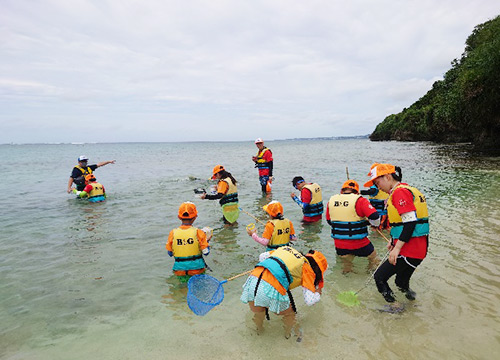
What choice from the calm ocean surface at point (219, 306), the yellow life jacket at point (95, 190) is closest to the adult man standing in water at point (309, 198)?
the calm ocean surface at point (219, 306)

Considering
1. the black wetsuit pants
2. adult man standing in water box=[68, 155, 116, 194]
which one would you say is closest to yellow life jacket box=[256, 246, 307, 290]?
the black wetsuit pants

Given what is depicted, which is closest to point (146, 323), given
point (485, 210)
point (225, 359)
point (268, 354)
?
point (225, 359)

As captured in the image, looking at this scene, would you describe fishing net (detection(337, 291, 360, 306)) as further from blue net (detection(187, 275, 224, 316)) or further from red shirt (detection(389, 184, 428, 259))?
blue net (detection(187, 275, 224, 316))

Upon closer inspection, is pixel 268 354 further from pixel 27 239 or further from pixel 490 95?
pixel 490 95

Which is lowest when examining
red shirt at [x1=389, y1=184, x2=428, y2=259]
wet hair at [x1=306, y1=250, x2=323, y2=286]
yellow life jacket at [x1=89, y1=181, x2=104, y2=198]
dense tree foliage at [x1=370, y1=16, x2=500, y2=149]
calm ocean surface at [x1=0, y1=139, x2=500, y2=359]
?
calm ocean surface at [x1=0, y1=139, x2=500, y2=359]

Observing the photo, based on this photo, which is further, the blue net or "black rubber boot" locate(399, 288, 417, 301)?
"black rubber boot" locate(399, 288, 417, 301)

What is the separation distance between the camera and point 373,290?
578 centimetres

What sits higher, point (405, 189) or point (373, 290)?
point (405, 189)

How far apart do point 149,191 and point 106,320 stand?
1377 cm

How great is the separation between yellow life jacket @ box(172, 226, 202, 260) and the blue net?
94cm

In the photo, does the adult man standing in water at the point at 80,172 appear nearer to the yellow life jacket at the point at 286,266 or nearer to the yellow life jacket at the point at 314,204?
the yellow life jacket at the point at 314,204

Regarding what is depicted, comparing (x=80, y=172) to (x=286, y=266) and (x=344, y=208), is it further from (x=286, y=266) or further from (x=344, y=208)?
(x=286, y=266)

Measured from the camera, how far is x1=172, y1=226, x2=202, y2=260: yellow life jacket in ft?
19.2

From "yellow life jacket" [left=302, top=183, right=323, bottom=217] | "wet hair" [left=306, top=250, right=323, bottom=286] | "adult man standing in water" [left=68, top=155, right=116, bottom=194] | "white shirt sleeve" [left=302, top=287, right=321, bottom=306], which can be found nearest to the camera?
"white shirt sleeve" [left=302, top=287, right=321, bottom=306]
